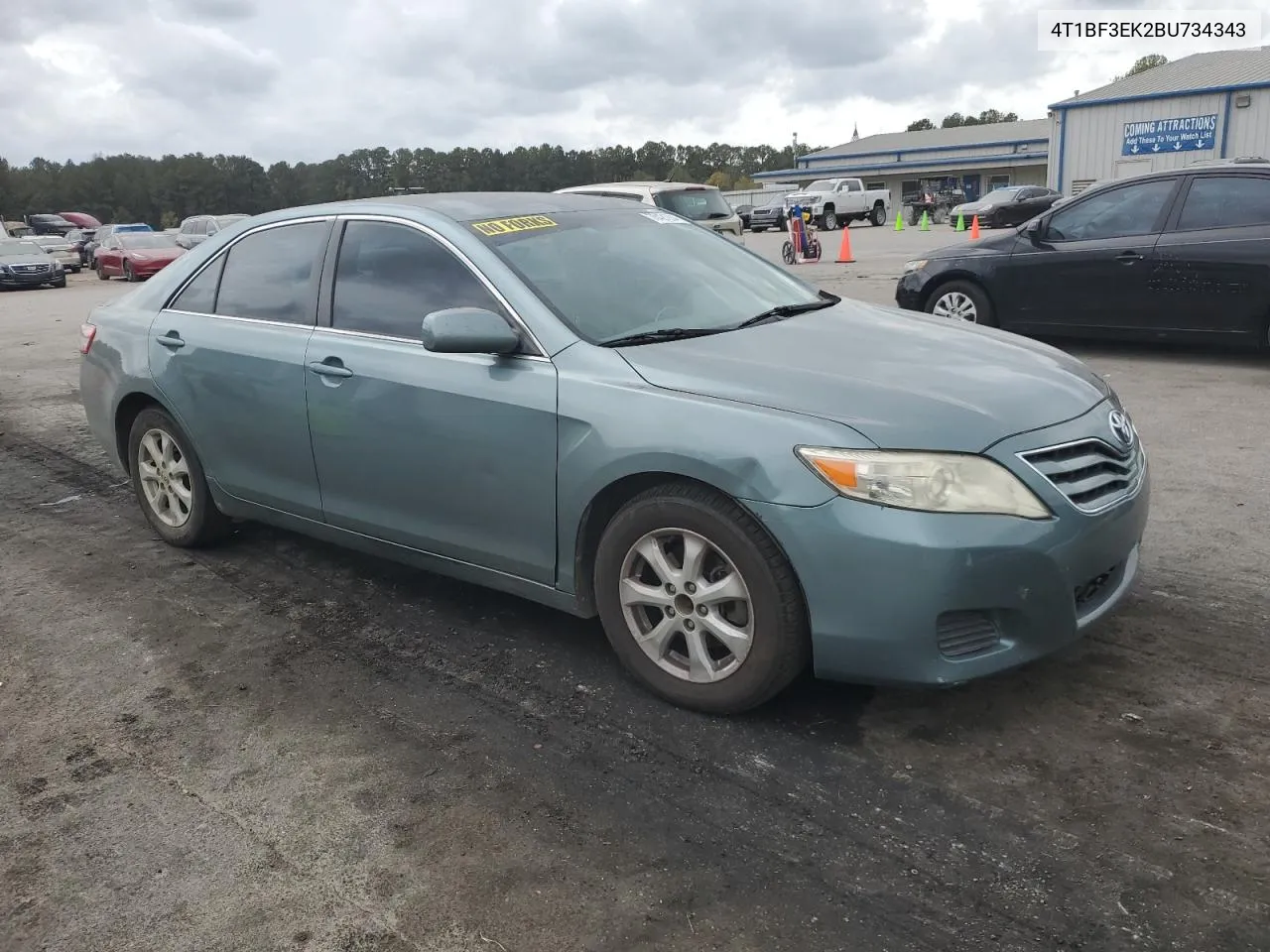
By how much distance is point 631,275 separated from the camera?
4.04 m

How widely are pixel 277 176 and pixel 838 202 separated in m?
62.3

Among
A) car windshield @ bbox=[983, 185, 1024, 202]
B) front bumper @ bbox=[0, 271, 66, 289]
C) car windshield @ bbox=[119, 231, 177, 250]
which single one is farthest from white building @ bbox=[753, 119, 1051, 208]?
front bumper @ bbox=[0, 271, 66, 289]

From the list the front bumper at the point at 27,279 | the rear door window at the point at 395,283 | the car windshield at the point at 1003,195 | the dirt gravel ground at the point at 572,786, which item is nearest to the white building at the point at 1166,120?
the car windshield at the point at 1003,195

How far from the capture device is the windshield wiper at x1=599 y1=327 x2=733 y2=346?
11.8ft

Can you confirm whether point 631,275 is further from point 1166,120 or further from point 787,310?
point 1166,120

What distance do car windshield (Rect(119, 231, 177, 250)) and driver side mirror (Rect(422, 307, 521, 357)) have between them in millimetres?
27523

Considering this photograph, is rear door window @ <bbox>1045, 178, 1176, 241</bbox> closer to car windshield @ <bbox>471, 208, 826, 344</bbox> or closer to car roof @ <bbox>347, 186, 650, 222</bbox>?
car windshield @ <bbox>471, 208, 826, 344</bbox>

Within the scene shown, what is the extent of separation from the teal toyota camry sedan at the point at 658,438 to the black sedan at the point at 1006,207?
30068 millimetres

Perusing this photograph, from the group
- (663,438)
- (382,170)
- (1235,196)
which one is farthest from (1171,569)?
(382,170)

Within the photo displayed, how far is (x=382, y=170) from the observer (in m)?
74.1

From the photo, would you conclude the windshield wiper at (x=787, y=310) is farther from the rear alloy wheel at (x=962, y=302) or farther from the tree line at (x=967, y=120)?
the tree line at (x=967, y=120)

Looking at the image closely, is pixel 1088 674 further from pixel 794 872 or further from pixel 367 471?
pixel 367 471

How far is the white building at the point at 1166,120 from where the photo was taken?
34469 millimetres

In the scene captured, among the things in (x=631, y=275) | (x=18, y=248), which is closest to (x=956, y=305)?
(x=631, y=275)
